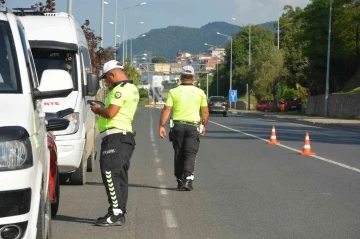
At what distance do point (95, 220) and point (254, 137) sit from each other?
20.5 m

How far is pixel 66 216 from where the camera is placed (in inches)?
440

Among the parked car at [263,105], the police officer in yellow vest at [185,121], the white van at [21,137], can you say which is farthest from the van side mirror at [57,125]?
the parked car at [263,105]

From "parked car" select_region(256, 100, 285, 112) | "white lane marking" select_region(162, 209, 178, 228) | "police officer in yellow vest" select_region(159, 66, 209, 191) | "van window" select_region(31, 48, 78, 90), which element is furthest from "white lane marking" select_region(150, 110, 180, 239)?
"parked car" select_region(256, 100, 285, 112)

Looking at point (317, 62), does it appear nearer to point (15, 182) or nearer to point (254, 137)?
point (254, 137)

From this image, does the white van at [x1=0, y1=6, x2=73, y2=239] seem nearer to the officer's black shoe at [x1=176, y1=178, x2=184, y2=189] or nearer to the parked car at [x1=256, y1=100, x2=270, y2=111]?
the officer's black shoe at [x1=176, y1=178, x2=184, y2=189]

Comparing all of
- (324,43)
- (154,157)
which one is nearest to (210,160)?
(154,157)

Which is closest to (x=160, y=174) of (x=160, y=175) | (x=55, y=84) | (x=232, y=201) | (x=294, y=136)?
(x=160, y=175)

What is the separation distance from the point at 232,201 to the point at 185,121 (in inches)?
69.7

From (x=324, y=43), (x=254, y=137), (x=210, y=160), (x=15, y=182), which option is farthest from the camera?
(x=324, y=43)

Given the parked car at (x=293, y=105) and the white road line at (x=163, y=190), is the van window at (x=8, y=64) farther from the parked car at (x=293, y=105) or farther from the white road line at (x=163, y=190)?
the parked car at (x=293, y=105)

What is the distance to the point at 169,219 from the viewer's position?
430 inches

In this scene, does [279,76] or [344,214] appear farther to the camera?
[279,76]

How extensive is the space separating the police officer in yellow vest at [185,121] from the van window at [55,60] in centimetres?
168

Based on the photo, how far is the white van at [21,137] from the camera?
20.5 ft
